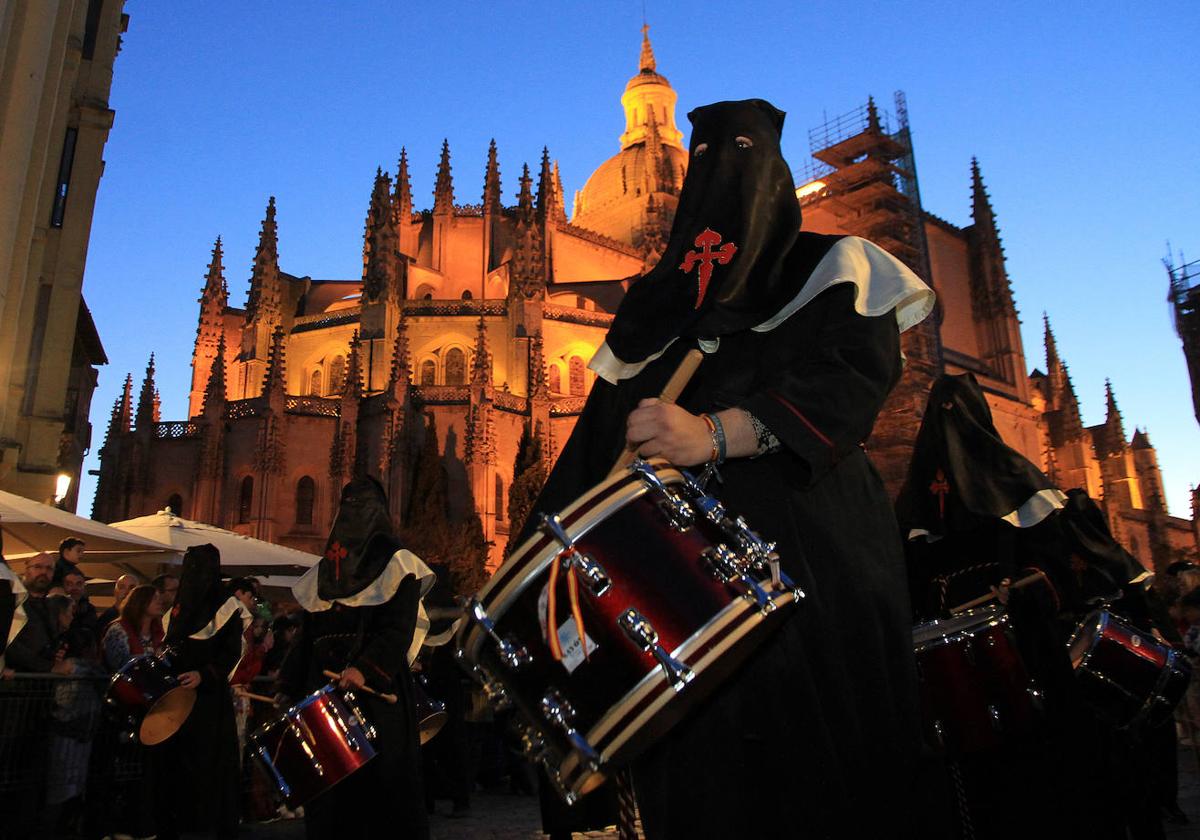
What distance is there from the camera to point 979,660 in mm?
3730

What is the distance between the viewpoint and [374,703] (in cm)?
503

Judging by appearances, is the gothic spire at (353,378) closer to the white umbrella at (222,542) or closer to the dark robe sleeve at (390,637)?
the white umbrella at (222,542)

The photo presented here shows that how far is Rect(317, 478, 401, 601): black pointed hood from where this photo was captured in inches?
209

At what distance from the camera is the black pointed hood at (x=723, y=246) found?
2.46 m

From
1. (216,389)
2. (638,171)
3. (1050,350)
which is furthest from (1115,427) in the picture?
(216,389)

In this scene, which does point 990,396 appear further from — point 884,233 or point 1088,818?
point 1088,818

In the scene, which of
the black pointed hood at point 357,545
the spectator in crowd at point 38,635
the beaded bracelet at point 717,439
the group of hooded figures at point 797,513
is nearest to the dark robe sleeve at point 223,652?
the spectator in crowd at point 38,635

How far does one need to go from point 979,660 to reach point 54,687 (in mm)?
6398

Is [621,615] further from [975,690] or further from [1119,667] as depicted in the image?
[1119,667]

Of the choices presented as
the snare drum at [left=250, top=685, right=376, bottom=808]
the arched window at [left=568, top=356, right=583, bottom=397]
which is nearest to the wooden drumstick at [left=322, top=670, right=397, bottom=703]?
the snare drum at [left=250, top=685, right=376, bottom=808]

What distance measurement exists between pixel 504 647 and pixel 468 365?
137ft

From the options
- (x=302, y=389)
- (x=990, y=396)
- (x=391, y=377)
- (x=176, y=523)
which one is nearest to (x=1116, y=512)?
(x=990, y=396)

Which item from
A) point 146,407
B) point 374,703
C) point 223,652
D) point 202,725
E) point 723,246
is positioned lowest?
point 202,725

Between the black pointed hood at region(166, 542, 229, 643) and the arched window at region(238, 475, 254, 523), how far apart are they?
106ft
